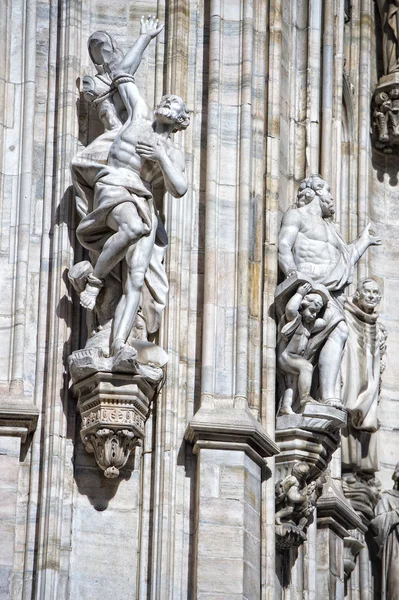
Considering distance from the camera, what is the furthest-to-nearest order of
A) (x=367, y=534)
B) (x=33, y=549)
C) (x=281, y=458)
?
(x=367, y=534)
(x=281, y=458)
(x=33, y=549)

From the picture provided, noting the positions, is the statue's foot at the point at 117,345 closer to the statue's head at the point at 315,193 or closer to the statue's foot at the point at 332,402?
the statue's foot at the point at 332,402

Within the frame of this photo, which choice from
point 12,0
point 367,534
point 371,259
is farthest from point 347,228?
point 12,0

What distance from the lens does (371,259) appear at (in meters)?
26.5

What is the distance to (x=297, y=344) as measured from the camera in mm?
22688

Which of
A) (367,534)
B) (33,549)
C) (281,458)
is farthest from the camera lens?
(367,534)

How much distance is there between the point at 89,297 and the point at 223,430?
1556mm

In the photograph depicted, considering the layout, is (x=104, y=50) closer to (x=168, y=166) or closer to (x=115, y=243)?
(x=168, y=166)

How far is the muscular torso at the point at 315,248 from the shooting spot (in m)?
23.0

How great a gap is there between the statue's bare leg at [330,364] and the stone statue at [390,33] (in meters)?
4.71

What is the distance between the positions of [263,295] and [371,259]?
4.13 metres

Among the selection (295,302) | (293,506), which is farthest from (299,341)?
(293,506)

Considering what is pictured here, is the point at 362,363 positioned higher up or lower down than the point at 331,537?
higher up

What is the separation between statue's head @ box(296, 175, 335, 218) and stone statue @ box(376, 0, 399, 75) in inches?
150

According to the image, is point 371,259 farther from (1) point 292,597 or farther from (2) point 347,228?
(1) point 292,597
